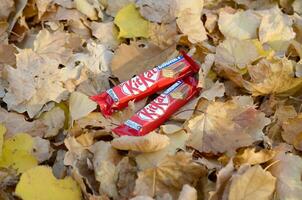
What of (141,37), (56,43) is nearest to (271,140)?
(141,37)

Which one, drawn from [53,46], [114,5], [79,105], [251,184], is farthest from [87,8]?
[251,184]

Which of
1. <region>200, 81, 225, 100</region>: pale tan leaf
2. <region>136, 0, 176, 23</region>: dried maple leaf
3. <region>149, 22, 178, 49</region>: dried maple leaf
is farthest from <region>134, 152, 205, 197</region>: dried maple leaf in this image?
<region>136, 0, 176, 23</region>: dried maple leaf

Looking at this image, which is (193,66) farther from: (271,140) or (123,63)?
(271,140)

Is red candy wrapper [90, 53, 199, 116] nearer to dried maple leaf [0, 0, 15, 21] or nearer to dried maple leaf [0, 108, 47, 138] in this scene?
dried maple leaf [0, 108, 47, 138]

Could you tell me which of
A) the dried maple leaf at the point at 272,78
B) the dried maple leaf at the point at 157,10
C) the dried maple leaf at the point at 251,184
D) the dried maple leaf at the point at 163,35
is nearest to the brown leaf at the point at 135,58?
the dried maple leaf at the point at 163,35

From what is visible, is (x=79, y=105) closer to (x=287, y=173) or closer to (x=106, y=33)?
(x=106, y=33)

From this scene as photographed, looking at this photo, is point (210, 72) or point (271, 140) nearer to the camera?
point (271, 140)

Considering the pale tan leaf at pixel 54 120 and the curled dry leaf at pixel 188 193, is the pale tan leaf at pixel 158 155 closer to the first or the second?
the curled dry leaf at pixel 188 193
